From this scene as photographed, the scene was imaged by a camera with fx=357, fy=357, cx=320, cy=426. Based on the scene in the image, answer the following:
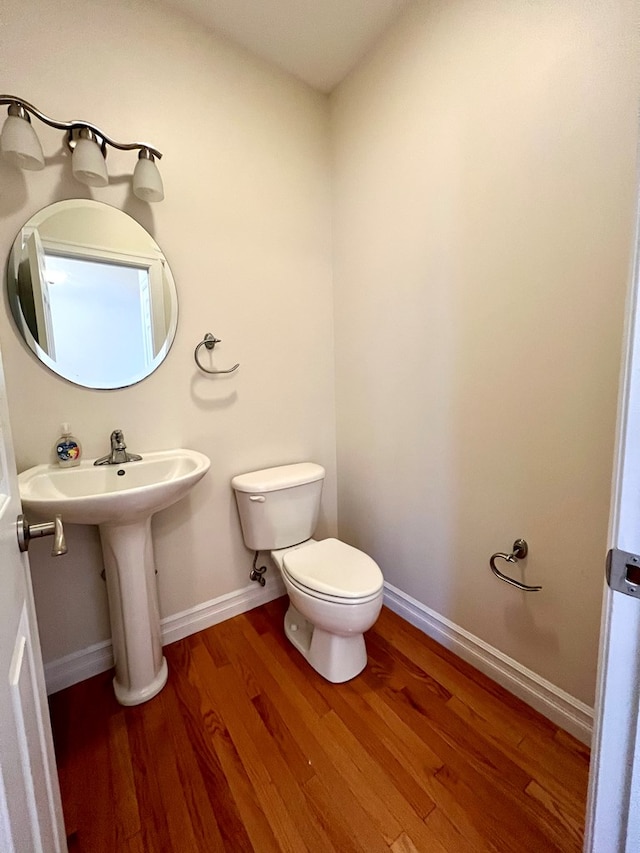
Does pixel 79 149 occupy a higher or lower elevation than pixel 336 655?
higher

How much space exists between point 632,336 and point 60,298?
5.16ft

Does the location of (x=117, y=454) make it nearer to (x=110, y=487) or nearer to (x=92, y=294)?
(x=110, y=487)

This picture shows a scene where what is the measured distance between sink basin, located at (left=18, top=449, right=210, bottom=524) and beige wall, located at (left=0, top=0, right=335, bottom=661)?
10 centimetres

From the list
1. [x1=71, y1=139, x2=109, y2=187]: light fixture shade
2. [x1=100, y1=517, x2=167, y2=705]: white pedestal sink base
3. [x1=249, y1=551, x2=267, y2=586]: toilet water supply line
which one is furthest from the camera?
[x1=249, y1=551, x2=267, y2=586]: toilet water supply line

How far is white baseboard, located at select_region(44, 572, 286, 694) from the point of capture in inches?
52.9

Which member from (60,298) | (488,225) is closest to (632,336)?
(488,225)

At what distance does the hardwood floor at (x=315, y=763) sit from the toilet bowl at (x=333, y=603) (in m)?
0.07

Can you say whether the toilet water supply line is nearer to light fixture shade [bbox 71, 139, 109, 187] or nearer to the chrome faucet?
the chrome faucet

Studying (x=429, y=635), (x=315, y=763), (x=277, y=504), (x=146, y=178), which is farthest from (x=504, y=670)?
(x=146, y=178)

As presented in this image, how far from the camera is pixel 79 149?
1.12m

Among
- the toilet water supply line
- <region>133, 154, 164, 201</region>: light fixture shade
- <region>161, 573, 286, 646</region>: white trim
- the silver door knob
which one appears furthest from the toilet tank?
<region>133, 154, 164, 201</region>: light fixture shade

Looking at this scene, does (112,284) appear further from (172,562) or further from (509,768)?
(509,768)

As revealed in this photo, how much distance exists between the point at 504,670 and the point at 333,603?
0.69 m

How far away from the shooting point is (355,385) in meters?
1.81
